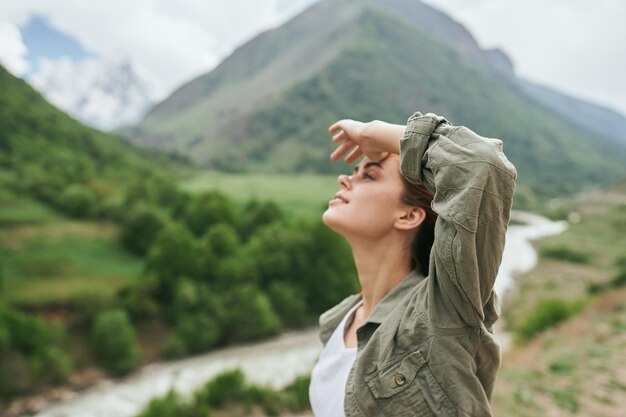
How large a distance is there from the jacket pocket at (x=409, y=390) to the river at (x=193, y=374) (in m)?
20.5

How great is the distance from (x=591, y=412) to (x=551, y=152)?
195 metres

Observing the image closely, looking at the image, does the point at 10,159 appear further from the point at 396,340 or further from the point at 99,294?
the point at 396,340

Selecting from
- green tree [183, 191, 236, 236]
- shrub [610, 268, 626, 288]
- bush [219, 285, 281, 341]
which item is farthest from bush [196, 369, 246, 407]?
shrub [610, 268, 626, 288]

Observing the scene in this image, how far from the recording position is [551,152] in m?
178

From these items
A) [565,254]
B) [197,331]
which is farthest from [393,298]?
[565,254]

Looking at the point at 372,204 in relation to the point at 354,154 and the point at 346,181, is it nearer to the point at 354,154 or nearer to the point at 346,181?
the point at 346,181

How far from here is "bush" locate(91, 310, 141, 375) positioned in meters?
25.7

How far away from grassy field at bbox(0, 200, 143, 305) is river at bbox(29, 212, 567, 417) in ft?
21.9

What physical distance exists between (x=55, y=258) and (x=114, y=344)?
11403mm

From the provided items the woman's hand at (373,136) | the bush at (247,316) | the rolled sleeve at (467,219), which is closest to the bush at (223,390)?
the bush at (247,316)

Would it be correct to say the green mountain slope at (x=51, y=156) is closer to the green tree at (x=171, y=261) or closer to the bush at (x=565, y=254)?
the green tree at (x=171, y=261)

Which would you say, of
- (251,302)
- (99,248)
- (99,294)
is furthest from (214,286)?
(99,248)

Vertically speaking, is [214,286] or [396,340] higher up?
[396,340]

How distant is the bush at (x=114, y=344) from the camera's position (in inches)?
1011
